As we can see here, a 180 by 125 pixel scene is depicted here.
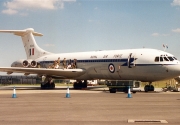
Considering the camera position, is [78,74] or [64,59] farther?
[64,59]

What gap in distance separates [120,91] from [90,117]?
1838 centimetres

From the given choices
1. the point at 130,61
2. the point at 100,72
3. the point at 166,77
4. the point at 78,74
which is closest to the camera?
the point at 166,77

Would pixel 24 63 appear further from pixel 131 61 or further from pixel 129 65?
pixel 131 61

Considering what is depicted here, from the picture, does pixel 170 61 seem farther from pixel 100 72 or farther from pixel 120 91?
pixel 100 72

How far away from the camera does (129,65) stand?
31.8m

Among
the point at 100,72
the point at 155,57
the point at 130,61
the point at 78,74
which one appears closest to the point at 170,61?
the point at 155,57

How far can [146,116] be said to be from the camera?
479 inches

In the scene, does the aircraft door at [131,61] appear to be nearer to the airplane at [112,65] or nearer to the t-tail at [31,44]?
the airplane at [112,65]

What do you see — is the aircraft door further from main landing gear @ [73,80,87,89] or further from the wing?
main landing gear @ [73,80,87,89]

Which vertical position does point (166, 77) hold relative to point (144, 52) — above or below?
below

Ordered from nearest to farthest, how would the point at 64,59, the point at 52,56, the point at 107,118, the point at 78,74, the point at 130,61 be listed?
the point at 107,118
the point at 130,61
the point at 78,74
the point at 64,59
the point at 52,56

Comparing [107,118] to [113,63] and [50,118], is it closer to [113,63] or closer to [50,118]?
[50,118]

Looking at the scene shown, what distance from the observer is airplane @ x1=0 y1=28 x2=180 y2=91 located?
98.3 ft

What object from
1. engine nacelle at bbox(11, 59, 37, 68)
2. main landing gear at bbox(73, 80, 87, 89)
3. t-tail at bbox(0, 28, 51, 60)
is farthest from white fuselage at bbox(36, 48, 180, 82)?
t-tail at bbox(0, 28, 51, 60)
